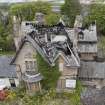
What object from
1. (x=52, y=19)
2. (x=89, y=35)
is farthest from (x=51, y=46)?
(x=52, y=19)

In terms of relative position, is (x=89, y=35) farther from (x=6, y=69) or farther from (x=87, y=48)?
(x=6, y=69)

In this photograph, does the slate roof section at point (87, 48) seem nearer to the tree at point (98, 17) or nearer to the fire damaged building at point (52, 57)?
the fire damaged building at point (52, 57)

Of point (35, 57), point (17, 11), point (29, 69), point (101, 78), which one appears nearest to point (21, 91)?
point (29, 69)

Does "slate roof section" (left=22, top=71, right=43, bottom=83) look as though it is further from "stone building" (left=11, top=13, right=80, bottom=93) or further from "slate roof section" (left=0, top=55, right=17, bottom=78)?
"slate roof section" (left=0, top=55, right=17, bottom=78)

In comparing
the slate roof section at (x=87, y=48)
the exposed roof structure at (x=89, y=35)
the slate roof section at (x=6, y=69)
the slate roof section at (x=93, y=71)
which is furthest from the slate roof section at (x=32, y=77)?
the exposed roof structure at (x=89, y=35)

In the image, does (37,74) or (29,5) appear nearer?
(37,74)

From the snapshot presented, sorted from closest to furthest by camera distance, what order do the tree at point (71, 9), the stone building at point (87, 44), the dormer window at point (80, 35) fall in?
the stone building at point (87, 44) → the dormer window at point (80, 35) → the tree at point (71, 9)

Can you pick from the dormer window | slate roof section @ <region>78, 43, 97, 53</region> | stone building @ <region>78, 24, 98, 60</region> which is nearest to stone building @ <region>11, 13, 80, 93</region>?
slate roof section @ <region>78, 43, 97, 53</region>

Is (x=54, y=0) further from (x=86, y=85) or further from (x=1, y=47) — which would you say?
(x=86, y=85)
